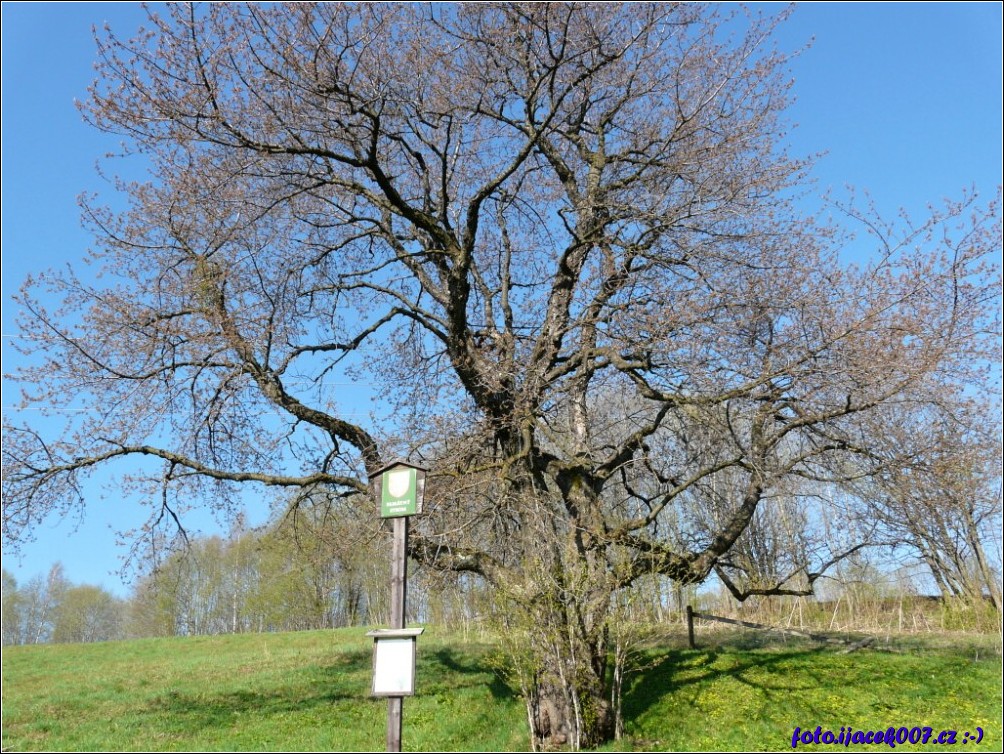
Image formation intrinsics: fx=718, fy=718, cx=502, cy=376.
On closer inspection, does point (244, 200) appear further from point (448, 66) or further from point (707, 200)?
point (707, 200)

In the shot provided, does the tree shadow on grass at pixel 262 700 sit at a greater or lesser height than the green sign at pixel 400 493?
lesser

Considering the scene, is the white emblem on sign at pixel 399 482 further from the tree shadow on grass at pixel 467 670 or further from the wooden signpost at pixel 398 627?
the tree shadow on grass at pixel 467 670

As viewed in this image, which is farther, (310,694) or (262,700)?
(310,694)

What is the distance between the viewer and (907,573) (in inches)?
752

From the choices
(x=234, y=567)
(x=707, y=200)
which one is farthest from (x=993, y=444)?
(x=234, y=567)

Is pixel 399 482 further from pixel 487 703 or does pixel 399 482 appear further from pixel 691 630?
pixel 691 630

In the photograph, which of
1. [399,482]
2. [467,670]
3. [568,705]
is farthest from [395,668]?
[467,670]

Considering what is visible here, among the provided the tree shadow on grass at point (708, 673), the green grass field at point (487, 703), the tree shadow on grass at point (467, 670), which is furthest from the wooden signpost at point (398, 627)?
the tree shadow on grass at point (467, 670)

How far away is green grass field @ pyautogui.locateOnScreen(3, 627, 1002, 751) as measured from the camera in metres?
8.89

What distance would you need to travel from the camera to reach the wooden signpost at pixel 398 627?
6.13 metres

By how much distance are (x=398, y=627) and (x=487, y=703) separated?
204 inches

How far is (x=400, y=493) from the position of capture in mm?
7117

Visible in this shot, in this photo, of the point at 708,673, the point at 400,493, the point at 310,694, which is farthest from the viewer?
the point at 310,694

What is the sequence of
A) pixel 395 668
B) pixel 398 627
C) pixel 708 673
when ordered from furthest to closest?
1. pixel 708 673
2. pixel 398 627
3. pixel 395 668
